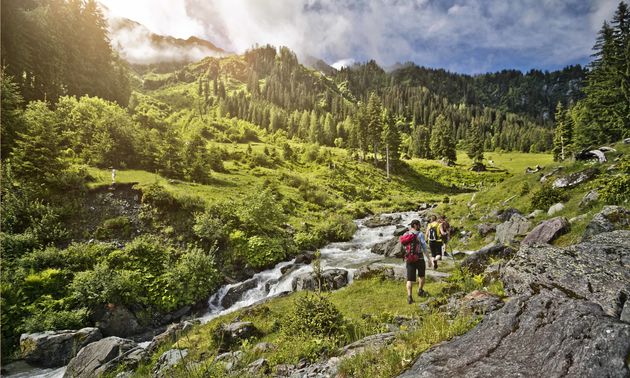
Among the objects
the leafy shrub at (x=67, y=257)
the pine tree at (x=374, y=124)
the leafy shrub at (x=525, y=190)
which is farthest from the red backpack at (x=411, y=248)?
the pine tree at (x=374, y=124)

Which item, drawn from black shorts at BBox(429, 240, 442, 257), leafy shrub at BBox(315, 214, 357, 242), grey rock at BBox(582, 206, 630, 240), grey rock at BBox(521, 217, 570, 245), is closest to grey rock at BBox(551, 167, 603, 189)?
grey rock at BBox(521, 217, 570, 245)

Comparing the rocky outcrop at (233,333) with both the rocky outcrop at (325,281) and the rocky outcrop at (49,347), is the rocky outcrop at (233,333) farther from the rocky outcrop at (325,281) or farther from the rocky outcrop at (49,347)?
the rocky outcrop at (49,347)

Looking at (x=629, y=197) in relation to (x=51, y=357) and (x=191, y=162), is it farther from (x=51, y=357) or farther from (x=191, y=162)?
(x=191, y=162)

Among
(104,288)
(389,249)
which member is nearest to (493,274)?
(389,249)

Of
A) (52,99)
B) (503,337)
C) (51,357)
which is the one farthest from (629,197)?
(52,99)

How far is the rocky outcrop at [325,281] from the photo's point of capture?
17891 mm

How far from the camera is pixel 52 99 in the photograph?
1630 inches

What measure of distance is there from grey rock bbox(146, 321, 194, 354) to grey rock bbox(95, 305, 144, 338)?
371 cm

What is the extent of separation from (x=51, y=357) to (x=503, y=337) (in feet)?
59.6

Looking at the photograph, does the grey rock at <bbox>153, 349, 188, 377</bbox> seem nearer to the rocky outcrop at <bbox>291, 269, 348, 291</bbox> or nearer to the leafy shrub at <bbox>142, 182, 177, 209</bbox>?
the rocky outcrop at <bbox>291, 269, 348, 291</bbox>

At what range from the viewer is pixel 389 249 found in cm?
2588

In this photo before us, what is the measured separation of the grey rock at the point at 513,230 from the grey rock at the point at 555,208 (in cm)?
192

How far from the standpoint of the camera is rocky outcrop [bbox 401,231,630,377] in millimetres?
3861

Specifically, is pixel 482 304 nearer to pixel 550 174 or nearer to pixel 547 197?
pixel 547 197
